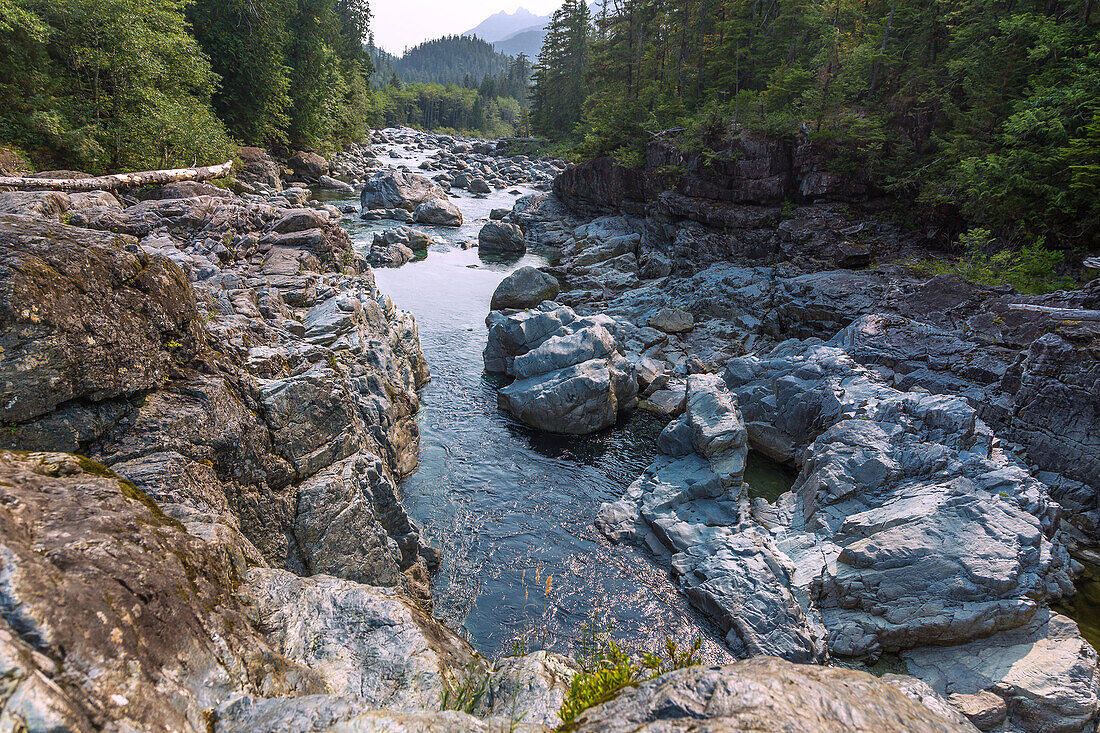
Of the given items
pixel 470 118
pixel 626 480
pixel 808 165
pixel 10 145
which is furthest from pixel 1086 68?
pixel 470 118

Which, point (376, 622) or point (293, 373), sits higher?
point (293, 373)

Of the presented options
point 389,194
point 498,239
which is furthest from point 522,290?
point 389,194

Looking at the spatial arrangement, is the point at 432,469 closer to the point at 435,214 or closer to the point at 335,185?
the point at 435,214

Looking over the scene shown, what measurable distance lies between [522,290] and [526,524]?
1483cm

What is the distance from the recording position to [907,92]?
24.3m

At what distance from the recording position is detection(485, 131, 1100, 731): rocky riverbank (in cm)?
873

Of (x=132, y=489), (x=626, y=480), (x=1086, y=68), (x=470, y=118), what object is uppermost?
(x=470, y=118)

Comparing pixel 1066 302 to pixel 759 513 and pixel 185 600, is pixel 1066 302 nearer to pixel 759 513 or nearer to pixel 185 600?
pixel 759 513

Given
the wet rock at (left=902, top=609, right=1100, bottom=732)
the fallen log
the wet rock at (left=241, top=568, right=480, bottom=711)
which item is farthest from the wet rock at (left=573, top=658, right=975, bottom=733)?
the fallen log

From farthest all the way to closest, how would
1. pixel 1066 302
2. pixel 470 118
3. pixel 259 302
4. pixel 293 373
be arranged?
pixel 470 118
pixel 1066 302
pixel 259 302
pixel 293 373

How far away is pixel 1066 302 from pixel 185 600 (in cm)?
2058

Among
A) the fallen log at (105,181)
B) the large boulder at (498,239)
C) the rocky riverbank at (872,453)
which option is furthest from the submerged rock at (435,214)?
the fallen log at (105,181)

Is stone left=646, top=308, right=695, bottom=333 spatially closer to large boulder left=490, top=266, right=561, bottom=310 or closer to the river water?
large boulder left=490, top=266, right=561, bottom=310

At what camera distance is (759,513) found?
12578mm
